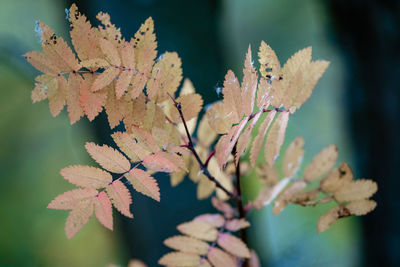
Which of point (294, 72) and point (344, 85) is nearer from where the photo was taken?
point (294, 72)

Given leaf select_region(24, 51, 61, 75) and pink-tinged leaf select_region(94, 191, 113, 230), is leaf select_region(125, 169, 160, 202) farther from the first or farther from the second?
leaf select_region(24, 51, 61, 75)

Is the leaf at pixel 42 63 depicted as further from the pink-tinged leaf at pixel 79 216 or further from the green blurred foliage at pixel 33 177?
the green blurred foliage at pixel 33 177

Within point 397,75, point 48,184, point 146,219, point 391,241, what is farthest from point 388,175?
point 48,184

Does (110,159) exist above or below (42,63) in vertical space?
below

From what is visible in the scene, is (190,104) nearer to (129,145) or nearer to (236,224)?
(129,145)

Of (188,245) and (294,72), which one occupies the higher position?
(294,72)

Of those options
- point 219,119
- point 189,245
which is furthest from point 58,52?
point 189,245

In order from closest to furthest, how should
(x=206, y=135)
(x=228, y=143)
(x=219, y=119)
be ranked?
1. (x=228, y=143)
2. (x=219, y=119)
3. (x=206, y=135)

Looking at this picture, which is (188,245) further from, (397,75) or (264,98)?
(397,75)
